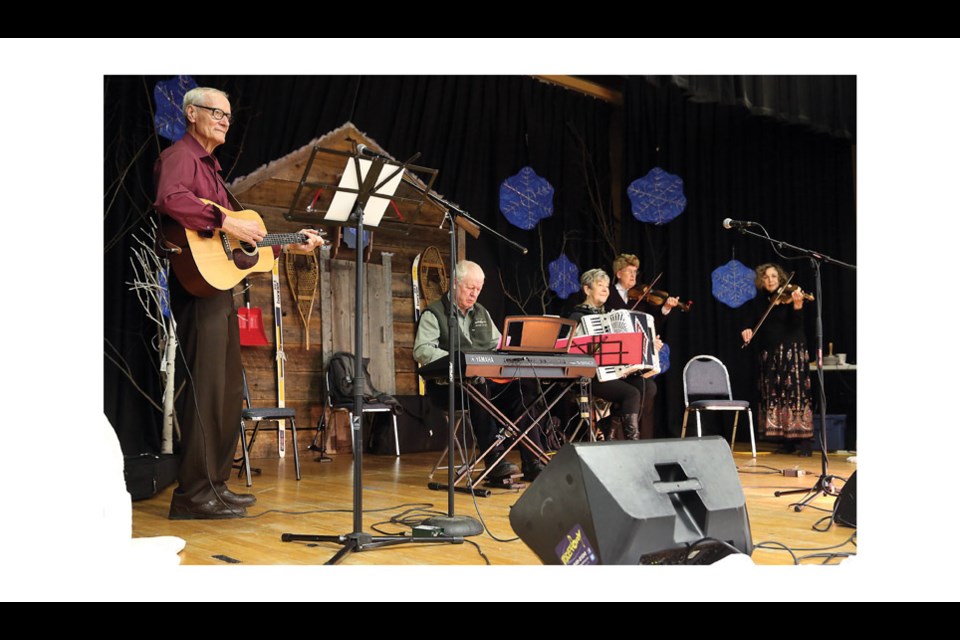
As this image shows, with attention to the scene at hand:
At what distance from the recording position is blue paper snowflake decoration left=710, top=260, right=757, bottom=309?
7.63 meters

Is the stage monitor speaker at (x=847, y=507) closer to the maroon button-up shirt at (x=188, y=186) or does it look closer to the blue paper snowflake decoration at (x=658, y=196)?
the maroon button-up shirt at (x=188, y=186)

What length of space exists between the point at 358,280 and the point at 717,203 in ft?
18.3

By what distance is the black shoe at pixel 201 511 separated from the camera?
3408mm

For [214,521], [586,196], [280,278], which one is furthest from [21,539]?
[586,196]

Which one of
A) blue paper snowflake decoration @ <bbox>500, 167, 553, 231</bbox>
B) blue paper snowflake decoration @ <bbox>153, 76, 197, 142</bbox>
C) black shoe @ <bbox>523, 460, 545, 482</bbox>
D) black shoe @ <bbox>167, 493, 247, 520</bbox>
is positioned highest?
blue paper snowflake decoration @ <bbox>153, 76, 197, 142</bbox>

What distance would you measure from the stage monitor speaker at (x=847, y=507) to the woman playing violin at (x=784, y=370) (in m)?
3.42

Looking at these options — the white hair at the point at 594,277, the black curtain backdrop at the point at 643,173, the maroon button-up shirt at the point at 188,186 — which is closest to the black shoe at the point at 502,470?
the white hair at the point at 594,277

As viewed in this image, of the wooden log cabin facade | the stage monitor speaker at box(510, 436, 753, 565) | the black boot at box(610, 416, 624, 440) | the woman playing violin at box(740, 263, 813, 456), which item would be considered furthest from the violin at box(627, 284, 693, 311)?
the stage monitor speaker at box(510, 436, 753, 565)

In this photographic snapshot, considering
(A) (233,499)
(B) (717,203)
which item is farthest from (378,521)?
(B) (717,203)

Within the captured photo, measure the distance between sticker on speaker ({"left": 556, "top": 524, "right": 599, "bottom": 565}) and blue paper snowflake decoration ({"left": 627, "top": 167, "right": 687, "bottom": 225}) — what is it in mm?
5927

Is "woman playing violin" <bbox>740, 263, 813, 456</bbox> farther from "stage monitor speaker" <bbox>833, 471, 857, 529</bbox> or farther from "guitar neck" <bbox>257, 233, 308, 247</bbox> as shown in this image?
"guitar neck" <bbox>257, 233, 308, 247</bbox>

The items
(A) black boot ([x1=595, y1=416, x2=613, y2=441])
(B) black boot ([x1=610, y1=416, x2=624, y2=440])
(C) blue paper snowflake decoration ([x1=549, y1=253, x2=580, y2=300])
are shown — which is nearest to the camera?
(B) black boot ([x1=610, y1=416, x2=624, y2=440])
